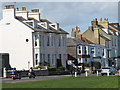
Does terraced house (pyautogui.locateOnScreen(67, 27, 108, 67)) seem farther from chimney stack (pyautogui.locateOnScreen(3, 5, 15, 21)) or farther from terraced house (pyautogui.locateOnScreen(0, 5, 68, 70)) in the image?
chimney stack (pyautogui.locateOnScreen(3, 5, 15, 21))

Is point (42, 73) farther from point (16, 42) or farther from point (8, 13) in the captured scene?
point (8, 13)

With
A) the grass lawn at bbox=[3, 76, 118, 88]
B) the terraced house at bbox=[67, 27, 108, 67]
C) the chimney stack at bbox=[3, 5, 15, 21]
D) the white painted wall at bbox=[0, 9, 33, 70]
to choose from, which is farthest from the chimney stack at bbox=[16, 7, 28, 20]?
the grass lawn at bbox=[3, 76, 118, 88]

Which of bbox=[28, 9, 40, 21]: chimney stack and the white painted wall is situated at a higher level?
bbox=[28, 9, 40, 21]: chimney stack

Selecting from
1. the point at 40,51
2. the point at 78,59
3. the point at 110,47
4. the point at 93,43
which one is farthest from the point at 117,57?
the point at 40,51

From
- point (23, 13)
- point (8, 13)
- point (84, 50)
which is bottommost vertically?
point (84, 50)

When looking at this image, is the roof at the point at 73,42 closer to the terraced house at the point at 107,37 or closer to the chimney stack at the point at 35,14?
the terraced house at the point at 107,37

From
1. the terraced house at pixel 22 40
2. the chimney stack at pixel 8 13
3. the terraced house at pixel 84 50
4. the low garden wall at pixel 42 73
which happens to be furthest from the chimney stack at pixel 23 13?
the terraced house at pixel 84 50

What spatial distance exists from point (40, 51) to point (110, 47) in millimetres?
36224

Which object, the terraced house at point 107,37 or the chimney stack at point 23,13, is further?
the terraced house at point 107,37

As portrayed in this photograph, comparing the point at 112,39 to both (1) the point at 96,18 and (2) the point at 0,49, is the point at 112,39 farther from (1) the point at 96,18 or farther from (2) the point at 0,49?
(2) the point at 0,49

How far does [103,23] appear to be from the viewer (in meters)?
102

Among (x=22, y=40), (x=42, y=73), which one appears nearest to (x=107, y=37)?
(x=22, y=40)

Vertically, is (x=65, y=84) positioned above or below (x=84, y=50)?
below

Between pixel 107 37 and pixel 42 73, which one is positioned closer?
pixel 42 73
